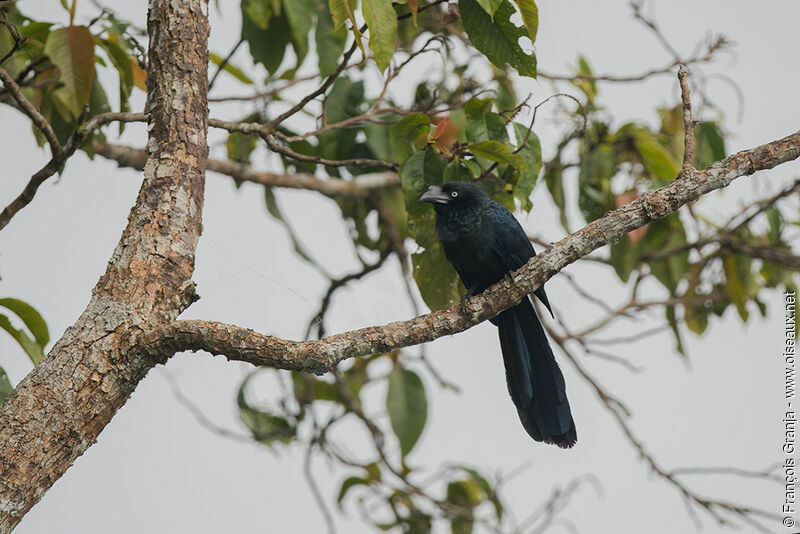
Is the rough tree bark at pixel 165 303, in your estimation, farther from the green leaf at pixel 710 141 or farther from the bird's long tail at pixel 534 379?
the green leaf at pixel 710 141

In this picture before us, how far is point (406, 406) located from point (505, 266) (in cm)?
101

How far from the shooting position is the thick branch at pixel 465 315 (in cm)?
197

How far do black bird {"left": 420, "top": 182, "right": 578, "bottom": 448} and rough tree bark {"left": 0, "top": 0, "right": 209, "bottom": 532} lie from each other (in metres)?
1.10

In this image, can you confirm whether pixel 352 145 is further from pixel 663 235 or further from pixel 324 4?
pixel 663 235

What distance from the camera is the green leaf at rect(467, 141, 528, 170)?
262 cm

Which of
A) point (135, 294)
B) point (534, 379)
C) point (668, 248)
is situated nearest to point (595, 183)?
point (668, 248)

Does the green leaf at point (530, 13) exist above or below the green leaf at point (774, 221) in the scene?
below

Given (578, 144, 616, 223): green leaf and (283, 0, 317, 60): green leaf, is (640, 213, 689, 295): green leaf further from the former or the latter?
(283, 0, 317, 60): green leaf

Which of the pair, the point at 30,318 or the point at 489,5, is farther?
the point at 30,318

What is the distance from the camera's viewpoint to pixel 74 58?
8.81 feet

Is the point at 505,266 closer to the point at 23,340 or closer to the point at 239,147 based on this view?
the point at 239,147

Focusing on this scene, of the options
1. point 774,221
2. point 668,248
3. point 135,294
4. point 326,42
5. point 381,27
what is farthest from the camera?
point 668,248

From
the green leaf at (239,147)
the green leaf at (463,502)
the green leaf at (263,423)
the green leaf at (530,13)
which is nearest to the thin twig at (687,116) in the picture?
the green leaf at (530,13)

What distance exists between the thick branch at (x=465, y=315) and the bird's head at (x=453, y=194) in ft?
2.28
